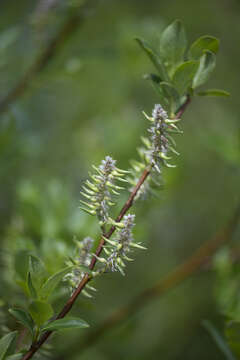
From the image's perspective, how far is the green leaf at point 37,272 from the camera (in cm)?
58

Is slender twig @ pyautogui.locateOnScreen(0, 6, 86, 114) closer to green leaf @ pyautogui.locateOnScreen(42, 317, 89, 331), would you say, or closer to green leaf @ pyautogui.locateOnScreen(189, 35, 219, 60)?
green leaf @ pyautogui.locateOnScreen(189, 35, 219, 60)

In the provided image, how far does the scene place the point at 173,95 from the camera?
604mm

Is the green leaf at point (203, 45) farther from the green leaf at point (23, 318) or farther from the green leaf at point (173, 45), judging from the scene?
the green leaf at point (23, 318)

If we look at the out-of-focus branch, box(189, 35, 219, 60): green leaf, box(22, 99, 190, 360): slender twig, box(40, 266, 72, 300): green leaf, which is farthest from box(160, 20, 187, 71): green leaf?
the out-of-focus branch

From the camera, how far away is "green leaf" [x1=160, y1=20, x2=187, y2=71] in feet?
1.99

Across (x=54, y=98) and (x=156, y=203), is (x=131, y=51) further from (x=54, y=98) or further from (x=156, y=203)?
(x=156, y=203)

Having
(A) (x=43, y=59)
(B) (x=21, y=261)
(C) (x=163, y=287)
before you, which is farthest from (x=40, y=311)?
(A) (x=43, y=59)

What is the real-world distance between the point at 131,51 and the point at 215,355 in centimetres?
125

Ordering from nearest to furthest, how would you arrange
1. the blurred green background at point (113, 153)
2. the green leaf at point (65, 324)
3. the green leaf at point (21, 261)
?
the green leaf at point (65, 324) → the green leaf at point (21, 261) → the blurred green background at point (113, 153)

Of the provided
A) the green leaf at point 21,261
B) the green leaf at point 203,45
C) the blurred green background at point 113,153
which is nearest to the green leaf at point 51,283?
the green leaf at point 21,261

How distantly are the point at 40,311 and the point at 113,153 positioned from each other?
3.33 ft

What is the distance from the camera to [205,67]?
0.60 meters

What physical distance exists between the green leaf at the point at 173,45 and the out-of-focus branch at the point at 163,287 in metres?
0.65

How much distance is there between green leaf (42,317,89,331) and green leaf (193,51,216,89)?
14.7 inches
